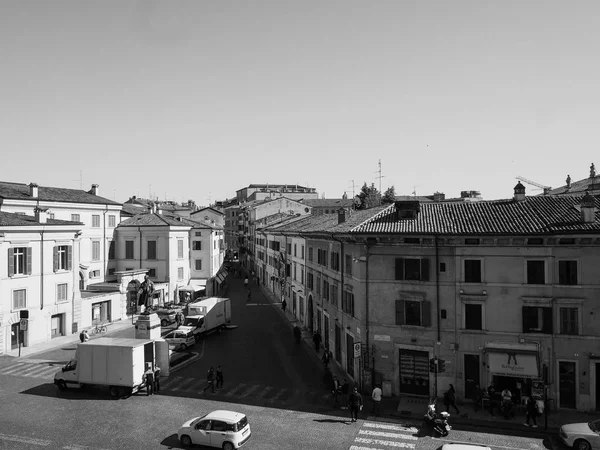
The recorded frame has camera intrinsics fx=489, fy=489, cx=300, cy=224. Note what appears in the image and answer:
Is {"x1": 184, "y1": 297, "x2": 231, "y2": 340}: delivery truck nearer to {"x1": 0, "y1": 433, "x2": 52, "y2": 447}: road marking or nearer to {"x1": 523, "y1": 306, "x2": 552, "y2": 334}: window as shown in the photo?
{"x1": 0, "y1": 433, "x2": 52, "y2": 447}: road marking

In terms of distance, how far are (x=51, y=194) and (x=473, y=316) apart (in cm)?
4979

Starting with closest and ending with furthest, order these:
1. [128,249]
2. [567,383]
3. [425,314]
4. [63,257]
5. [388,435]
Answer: [388,435]
[567,383]
[425,314]
[63,257]
[128,249]

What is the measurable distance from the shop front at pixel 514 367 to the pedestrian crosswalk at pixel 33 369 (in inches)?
1075

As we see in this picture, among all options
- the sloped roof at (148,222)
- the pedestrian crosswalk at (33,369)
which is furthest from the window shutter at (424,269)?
the sloped roof at (148,222)

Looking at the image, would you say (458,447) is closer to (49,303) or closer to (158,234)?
(49,303)

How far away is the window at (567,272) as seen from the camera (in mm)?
26328

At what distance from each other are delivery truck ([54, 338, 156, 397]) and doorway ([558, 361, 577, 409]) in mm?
23267

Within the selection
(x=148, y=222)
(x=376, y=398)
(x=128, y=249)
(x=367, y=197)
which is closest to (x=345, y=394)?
(x=376, y=398)

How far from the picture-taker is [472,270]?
28.0m

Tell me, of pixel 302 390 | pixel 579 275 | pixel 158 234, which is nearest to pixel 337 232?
pixel 302 390

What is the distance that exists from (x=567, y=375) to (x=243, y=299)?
49.2 meters

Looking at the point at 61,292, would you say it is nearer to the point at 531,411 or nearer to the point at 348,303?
the point at 348,303

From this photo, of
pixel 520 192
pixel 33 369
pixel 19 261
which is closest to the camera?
pixel 520 192

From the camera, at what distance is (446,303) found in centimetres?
2833
